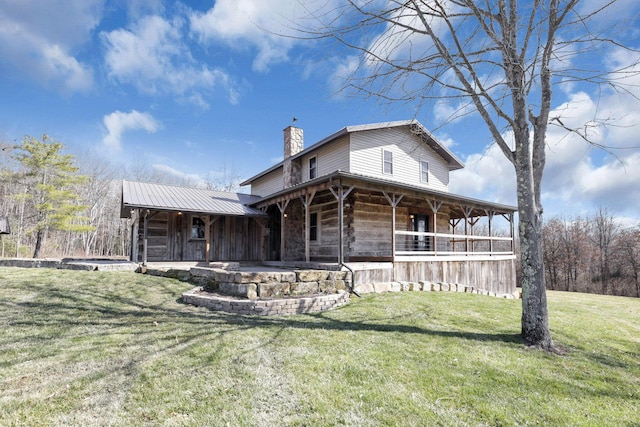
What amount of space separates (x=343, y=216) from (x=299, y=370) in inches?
373

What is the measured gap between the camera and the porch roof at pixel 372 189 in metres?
10.1

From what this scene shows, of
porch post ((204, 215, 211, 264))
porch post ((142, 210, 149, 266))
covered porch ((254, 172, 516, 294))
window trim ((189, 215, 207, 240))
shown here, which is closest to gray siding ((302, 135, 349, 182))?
covered porch ((254, 172, 516, 294))

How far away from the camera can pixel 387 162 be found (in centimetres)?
1512

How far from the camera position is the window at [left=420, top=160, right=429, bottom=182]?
1662cm

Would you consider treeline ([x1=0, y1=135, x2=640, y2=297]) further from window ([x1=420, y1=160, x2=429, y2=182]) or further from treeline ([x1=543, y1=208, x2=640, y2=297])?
window ([x1=420, y1=160, x2=429, y2=182])

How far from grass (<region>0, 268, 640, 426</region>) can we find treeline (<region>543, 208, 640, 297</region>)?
29.3 m

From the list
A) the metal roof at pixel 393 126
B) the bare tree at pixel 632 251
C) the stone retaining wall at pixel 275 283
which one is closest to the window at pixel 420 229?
the metal roof at pixel 393 126

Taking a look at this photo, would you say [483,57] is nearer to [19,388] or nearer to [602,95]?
[602,95]

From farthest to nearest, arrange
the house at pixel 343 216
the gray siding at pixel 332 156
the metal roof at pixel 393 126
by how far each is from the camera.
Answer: the gray siding at pixel 332 156 → the metal roof at pixel 393 126 → the house at pixel 343 216

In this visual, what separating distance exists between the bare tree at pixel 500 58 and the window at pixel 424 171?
1052 centimetres

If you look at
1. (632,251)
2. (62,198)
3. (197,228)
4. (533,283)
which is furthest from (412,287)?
(632,251)

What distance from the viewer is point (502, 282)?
15453 mm

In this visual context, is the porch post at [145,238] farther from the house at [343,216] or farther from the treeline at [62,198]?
the treeline at [62,198]

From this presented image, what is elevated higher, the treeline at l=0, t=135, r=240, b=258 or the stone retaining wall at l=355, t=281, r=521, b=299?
the treeline at l=0, t=135, r=240, b=258
